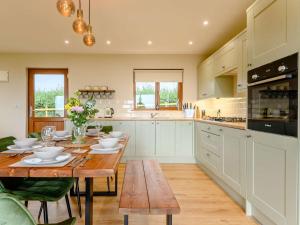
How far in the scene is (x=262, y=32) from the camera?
2127mm

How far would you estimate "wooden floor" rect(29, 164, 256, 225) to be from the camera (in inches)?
89.2

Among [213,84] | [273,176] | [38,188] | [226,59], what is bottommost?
[38,188]

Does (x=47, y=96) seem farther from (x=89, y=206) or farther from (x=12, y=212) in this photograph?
(x=12, y=212)

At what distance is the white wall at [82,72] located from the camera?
17.2 ft

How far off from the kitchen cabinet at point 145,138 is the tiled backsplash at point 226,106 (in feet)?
4.41

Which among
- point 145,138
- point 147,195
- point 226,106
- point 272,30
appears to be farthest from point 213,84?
point 147,195

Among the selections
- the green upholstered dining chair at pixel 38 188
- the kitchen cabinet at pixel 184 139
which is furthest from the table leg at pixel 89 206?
the kitchen cabinet at pixel 184 139

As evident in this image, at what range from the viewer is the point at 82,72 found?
17.3 ft

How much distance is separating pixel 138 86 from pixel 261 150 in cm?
364

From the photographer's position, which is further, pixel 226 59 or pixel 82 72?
pixel 82 72

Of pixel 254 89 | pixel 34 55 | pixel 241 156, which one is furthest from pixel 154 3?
pixel 34 55

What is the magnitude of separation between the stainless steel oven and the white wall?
10.1 feet

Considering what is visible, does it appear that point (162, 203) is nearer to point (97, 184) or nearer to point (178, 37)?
point (97, 184)

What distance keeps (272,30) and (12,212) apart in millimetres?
2179
